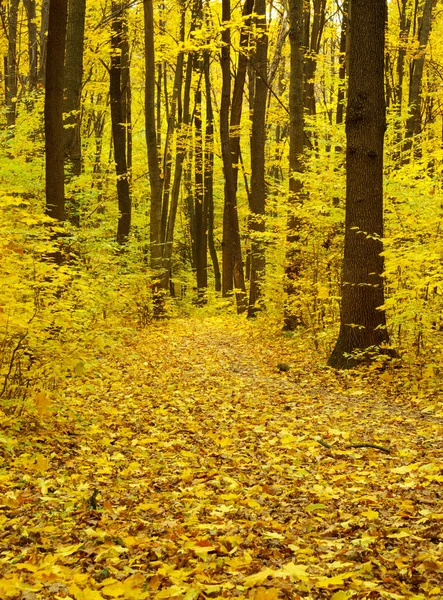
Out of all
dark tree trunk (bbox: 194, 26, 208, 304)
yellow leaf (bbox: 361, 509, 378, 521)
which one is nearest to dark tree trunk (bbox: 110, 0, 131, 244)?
dark tree trunk (bbox: 194, 26, 208, 304)

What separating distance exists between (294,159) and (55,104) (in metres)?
5.89

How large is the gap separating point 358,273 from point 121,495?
213 inches

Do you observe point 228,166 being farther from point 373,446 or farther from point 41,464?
point 41,464

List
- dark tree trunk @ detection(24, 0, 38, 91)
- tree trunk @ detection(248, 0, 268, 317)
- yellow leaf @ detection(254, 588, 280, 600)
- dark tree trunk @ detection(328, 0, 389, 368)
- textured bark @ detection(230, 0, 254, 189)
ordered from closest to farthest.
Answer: yellow leaf @ detection(254, 588, 280, 600) < dark tree trunk @ detection(328, 0, 389, 368) < tree trunk @ detection(248, 0, 268, 317) < dark tree trunk @ detection(24, 0, 38, 91) < textured bark @ detection(230, 0, 254, 189)

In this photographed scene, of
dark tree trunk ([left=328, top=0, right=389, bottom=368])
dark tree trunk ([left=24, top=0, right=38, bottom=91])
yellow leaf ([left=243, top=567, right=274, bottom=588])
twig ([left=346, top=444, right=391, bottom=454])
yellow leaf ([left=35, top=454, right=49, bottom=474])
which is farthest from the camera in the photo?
dark tree trunk ([left=24, top=0, right=38, bottom=91])

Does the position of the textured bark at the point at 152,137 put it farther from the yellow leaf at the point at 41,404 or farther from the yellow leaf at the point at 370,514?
the yellow leaf at the point at 370,514

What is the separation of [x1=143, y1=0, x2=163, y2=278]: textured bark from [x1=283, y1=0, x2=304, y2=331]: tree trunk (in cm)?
451

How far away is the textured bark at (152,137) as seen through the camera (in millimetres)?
15336

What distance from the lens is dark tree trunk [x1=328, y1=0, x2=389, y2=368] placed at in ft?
27.6

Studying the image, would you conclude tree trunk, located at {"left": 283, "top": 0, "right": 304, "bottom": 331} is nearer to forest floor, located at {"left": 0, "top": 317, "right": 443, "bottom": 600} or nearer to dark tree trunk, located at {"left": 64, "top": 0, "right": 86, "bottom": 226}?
forest floor, located at {"left": 0, "top": 317, "right": 443, "bottom": 600}

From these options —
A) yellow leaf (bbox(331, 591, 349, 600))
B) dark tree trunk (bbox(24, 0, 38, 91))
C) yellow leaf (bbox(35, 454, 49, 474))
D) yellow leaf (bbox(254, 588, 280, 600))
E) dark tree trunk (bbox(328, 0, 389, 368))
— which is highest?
dark tree trunk (bbox(24, 0, 38, 91))

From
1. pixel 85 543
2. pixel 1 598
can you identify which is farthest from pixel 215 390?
pixel 1 598

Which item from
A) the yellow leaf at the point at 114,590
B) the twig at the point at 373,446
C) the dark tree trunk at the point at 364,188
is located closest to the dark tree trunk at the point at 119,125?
the dark tree trunk at the point at 364,188

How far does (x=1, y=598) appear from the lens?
2721mm
